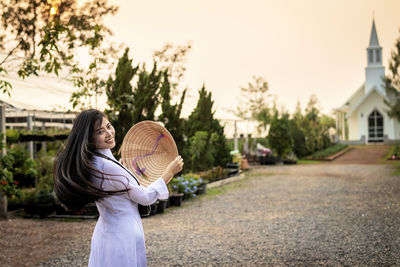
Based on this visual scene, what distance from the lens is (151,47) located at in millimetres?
27203

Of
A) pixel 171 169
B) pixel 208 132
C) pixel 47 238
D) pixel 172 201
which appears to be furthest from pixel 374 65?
pixel 171 169

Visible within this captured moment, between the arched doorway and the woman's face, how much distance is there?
114ft

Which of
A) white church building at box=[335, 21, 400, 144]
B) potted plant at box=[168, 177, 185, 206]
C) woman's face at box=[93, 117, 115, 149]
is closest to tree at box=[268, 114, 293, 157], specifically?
white church building at box=[335, 21, 400, 144]

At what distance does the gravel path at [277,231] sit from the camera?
5.62 m

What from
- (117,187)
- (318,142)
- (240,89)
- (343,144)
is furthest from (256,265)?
(240,89)

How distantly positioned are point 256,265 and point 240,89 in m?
39.9

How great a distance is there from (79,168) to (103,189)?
0.61ft

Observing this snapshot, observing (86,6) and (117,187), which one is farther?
(86,6)

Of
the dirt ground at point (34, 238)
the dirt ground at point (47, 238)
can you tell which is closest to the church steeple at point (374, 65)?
the dirt ground at point (47, 238)

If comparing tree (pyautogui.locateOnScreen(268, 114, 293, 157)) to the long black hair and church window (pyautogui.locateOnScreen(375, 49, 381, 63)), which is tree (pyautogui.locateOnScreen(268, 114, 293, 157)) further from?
the long black hair

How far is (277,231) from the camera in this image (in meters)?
7.24

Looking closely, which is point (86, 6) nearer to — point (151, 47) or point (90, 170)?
point (151, 47)

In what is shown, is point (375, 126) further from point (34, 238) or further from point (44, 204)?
point (34, 238)

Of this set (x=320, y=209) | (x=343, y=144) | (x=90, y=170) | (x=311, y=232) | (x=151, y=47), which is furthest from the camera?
(x=343, y=144)
